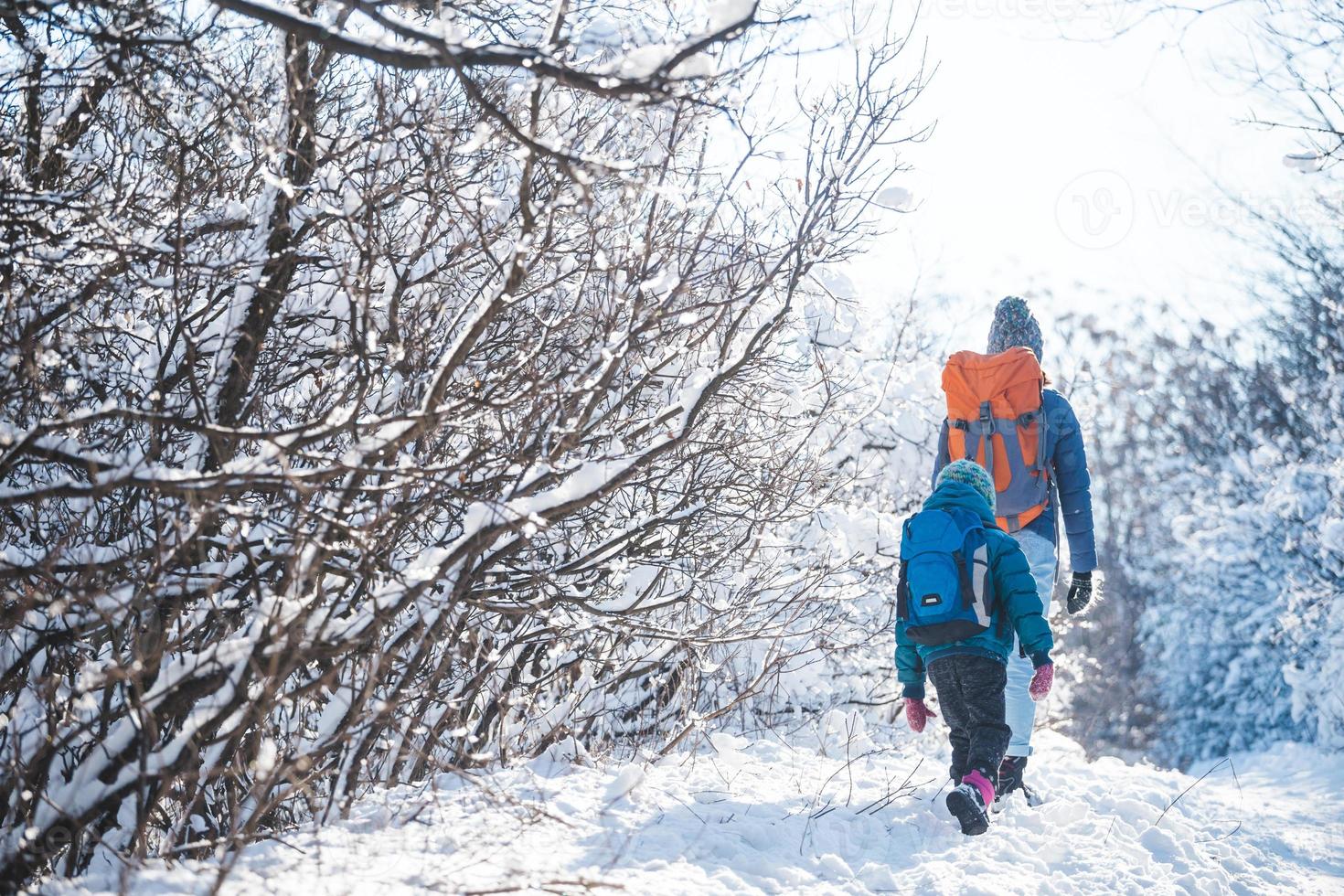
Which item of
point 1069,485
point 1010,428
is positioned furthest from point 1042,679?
point 1010,428

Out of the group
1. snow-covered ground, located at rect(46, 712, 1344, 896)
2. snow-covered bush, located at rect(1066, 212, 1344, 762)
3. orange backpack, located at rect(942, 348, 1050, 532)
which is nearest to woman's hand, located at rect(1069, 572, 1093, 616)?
orange backpack, located at rect(942, 348, 1050, 532)

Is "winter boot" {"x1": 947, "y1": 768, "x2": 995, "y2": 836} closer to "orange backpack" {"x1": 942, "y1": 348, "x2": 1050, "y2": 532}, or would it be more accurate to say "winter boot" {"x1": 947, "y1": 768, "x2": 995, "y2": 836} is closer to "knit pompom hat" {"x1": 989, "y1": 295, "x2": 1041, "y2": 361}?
"orange backpack" {"x1": 942, "y1": 348, "x2": 1050, "y2": 532}

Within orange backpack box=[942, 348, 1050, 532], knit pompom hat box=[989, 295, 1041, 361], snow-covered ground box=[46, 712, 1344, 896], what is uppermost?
knit pompom hat box=[989, 295, 1041, 361]

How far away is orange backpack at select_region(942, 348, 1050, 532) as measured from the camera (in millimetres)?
4102

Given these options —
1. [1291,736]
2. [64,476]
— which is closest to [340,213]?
[64,476]

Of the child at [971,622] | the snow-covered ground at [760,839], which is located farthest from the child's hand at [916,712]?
the snow-covered ground at [760,839]

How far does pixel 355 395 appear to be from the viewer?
381cm

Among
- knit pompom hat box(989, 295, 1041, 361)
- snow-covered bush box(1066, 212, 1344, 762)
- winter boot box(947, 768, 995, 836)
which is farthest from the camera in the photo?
snow-covered bush box(1066, 212, 1344, 762)

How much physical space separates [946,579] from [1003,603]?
272 mm

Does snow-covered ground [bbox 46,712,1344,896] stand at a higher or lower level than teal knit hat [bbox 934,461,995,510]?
lower

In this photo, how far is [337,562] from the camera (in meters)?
3.37

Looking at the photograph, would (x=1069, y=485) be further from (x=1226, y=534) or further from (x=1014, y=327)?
(x=1226, y=534)

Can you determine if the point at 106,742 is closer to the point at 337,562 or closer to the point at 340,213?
the point at 337,562

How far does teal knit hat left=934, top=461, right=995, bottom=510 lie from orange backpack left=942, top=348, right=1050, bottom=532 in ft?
0.94
